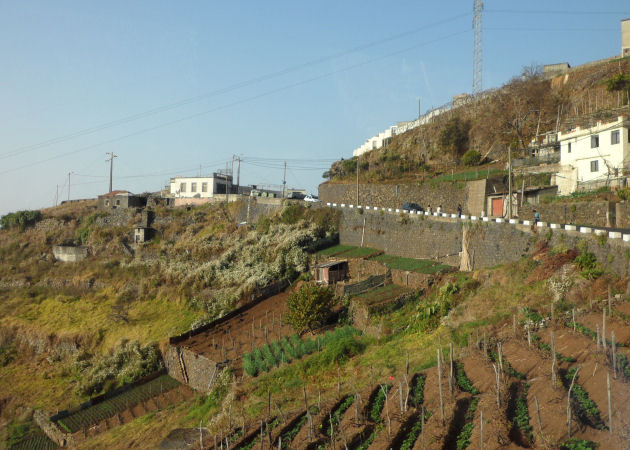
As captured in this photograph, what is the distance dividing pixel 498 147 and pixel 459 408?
36.8 meters

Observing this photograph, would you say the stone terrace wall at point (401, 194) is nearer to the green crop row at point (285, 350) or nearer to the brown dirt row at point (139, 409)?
the green crop row at point (285, 350)

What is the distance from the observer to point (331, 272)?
2919 cm

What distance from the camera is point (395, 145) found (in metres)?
53.7

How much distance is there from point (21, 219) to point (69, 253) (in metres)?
12.9

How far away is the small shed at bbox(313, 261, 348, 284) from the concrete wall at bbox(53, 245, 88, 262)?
2616 cm

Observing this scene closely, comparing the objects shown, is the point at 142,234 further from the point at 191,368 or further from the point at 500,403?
the point at 500,403

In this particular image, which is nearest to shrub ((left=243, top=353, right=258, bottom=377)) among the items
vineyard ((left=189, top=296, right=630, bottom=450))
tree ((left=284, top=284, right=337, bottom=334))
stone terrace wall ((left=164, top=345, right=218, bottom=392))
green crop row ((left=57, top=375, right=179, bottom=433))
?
stone terrace wall ((left=164, top=345, right=218, bottom=392))

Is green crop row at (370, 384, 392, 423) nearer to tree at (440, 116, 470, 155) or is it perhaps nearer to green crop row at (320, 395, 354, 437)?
green crop row at (320, 395, 354, 437)

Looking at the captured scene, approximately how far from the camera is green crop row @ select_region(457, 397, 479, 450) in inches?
418

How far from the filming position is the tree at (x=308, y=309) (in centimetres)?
2298

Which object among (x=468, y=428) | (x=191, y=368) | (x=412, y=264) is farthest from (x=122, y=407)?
(x=468, y=428)

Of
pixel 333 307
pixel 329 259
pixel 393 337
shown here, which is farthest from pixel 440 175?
pixel 393 337

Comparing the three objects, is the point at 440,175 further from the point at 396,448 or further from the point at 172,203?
the point at 396,448

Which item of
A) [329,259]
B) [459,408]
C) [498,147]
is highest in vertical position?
[498,147]
